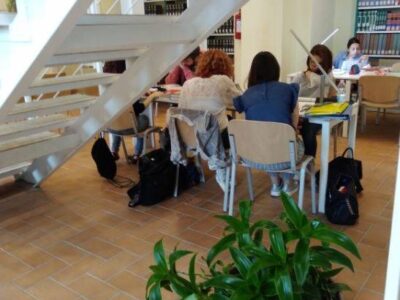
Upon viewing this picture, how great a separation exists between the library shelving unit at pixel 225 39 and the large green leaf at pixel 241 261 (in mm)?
5404

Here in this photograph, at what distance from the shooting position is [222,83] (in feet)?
9.91

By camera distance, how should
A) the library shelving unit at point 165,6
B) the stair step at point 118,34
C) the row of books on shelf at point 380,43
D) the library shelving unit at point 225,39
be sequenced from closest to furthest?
the stair step at point 118,34 → the row of books on shelf at point 380,43 → the library shelving unit at point 225,39 → the library shelving unit at point 165,6

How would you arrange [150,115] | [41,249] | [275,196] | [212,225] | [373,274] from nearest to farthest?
[373,274]
[41,249]
[212,225]
[275,196]
[150,115]

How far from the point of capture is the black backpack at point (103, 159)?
345 centimetres

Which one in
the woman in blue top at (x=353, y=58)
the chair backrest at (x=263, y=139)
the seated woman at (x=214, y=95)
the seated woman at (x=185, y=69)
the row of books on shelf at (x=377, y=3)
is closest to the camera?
the chair backrest at (x=263, y=139)

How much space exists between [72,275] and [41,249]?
40cm

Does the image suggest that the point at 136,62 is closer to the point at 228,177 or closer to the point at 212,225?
the point at 228,177

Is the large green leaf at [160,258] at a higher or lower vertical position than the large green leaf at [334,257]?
lower

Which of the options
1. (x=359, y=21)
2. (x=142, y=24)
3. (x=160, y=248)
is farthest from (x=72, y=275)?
(x=359, y=21)

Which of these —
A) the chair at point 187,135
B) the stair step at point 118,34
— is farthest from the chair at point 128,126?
the stair step at point 118,34

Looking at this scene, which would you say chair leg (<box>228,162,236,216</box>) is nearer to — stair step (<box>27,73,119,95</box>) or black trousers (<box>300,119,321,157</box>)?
black trousers (<box>300,119,321,157</box>)

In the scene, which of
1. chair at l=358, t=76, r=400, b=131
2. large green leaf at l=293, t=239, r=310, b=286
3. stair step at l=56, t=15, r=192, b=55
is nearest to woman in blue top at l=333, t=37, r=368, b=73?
chair at l=358, t=76, r=400, b=131

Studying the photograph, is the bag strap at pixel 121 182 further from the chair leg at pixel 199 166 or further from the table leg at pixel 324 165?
the table leg at pixel 324 165

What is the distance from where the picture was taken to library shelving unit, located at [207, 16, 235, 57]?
256 inches
